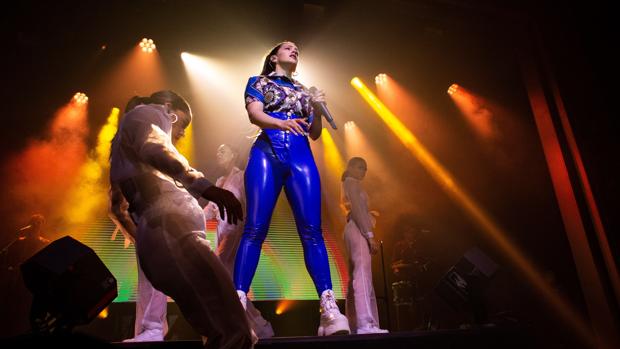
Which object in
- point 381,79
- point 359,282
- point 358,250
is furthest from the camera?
point 381,79

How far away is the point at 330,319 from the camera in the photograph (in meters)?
2.25

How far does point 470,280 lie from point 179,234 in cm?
297

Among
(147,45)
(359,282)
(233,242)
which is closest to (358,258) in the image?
(359,282)

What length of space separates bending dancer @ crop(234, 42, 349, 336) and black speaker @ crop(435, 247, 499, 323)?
5.49 feet

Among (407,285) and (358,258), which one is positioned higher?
(358,258)

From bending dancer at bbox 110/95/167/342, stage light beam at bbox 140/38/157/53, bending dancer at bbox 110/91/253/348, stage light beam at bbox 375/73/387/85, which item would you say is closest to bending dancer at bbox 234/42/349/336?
bending dancer at bbox 110/95/167/342

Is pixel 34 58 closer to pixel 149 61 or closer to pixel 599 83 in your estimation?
pixel 149 61

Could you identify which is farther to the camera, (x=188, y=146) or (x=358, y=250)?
Result: (x=188, y=146)

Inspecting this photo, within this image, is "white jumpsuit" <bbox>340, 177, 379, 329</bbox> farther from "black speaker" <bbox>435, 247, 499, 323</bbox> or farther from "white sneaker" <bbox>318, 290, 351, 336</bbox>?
"white sneaker" <bbox>318, 290, 351, 336</bbox>

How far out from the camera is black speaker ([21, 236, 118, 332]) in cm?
165

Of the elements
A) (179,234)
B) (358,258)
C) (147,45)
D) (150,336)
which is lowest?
(358,258)

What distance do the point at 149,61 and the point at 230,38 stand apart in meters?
1.71

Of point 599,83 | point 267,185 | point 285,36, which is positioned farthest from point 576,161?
point 285,36

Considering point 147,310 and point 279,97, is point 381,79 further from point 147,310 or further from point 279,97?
point 147,310
